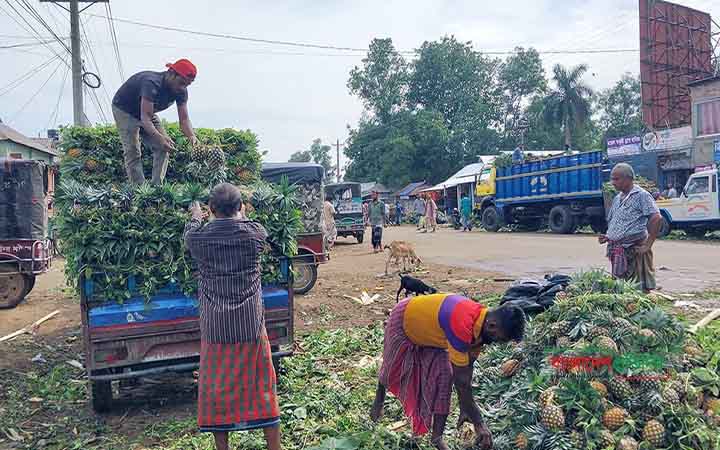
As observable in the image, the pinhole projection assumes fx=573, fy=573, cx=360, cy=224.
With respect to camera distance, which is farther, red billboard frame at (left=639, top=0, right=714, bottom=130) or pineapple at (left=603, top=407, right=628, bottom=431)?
red billboard frame at (left=639, top=0, right=714, bottom=130)

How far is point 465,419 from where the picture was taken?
393 cm

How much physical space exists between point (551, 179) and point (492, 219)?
16.4 ft

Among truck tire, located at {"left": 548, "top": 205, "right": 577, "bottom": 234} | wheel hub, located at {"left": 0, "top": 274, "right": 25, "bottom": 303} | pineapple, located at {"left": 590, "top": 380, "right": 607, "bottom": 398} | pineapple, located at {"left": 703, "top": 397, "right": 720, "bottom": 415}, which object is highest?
truck tire, located at {"left": 548, "top": 205, "right": 577, "bottom": 234}

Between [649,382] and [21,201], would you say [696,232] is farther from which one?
[21,201]

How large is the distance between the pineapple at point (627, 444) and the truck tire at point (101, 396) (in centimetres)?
397

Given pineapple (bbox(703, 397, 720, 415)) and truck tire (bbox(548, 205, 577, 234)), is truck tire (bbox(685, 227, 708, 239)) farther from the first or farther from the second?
pineapple (bbox(703, 397, 720, 415))

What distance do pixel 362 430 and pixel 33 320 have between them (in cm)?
727

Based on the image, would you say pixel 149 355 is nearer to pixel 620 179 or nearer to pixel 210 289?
pixel 210 289

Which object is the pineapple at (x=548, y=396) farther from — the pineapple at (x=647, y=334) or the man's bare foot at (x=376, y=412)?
the man's bare foot at (x=376, y=412)

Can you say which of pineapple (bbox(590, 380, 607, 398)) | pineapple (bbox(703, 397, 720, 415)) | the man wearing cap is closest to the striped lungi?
pineapple (bbox(590, 380, 607, 398))

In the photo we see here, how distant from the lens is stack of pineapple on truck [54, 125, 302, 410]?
4750mm

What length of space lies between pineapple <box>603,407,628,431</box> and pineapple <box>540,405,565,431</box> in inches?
10.4

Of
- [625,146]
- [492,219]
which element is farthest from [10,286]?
[625,146]

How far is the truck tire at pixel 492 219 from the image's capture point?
2816cm
